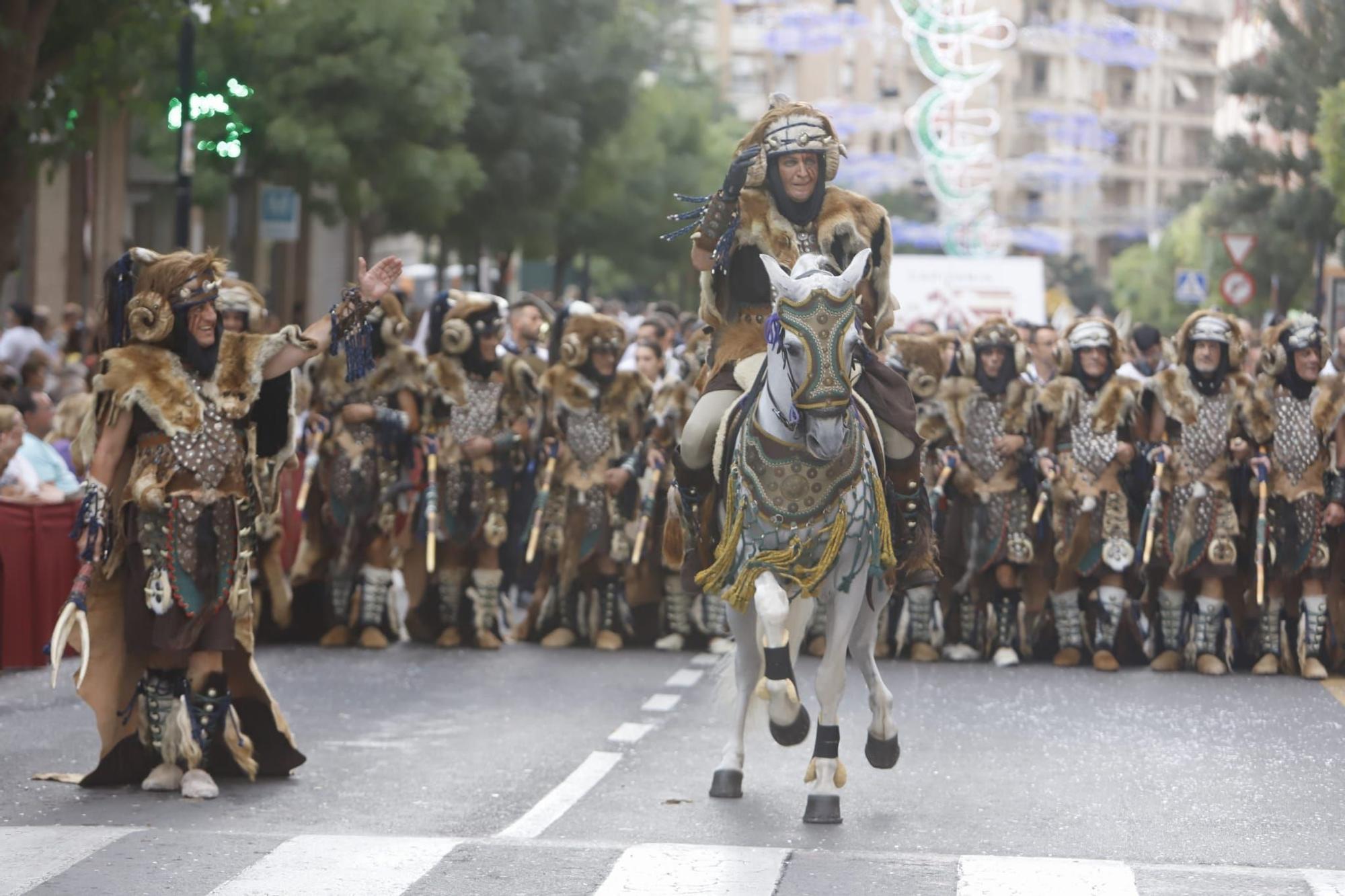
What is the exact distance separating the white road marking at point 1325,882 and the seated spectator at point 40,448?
30.2 ft

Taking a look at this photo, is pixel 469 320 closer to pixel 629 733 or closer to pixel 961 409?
pixel 961 409

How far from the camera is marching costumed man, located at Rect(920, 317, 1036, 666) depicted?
16.2 meters

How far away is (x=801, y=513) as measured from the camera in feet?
32.4

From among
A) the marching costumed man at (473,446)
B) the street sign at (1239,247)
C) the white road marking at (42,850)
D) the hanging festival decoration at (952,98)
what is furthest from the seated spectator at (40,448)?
the hanging festival decoration at (952,98)

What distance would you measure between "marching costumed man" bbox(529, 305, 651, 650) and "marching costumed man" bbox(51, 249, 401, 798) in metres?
6.11

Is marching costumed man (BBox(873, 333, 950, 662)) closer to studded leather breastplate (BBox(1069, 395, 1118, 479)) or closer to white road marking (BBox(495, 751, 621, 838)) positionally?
studded leather breastplate (BBox(1069, 395, 1118, 479))

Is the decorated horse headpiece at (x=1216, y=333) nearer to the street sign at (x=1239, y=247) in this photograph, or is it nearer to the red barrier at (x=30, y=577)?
the red barrier at (x=30, y=577)

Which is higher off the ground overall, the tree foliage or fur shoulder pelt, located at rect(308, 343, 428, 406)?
the tree foliage

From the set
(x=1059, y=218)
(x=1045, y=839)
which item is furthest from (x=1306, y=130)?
(x=1059, y=218)

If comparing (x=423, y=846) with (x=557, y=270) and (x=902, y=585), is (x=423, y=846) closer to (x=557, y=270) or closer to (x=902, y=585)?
(x=902, y=585)

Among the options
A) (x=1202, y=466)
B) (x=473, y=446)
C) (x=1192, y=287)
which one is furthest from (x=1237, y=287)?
(x=473, y=446)

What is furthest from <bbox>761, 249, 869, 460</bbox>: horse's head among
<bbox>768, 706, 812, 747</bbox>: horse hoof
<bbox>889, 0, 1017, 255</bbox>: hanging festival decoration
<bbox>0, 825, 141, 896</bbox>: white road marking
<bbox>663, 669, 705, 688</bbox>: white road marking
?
<bbox>889, 0, 1017, 255</bbox>: hanging festival decoration

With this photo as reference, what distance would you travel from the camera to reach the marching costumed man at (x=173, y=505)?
10359mm

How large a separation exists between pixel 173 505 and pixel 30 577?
16.2 ft
